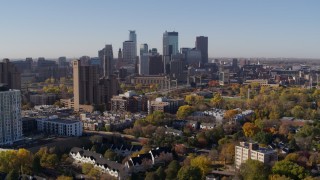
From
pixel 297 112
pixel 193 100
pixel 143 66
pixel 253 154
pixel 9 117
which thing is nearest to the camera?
pixel 253 154

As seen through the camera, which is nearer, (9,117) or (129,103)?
(9,117)

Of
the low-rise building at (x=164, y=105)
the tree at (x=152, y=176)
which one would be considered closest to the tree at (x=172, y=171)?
the tree at (x=152, y=176)

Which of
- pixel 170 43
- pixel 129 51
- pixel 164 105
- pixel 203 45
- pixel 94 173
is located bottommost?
pixel 94 173

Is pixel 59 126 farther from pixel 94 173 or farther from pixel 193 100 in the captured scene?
pixel 193 100

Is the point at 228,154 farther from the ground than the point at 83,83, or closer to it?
closer to it

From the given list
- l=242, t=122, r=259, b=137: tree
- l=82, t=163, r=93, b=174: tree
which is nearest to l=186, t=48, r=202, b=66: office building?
l=242, t=122, r=259, b=137: tree

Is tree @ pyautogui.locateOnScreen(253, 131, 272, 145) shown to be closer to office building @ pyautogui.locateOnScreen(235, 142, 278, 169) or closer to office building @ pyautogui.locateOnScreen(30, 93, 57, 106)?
office building @ pyautogui.locateOnScreen(235, 142, 278, 169)

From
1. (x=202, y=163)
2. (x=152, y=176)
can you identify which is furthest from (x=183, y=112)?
(x=152, y=176)

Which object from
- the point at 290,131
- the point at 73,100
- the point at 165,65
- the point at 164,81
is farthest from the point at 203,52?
the point at 290,131
